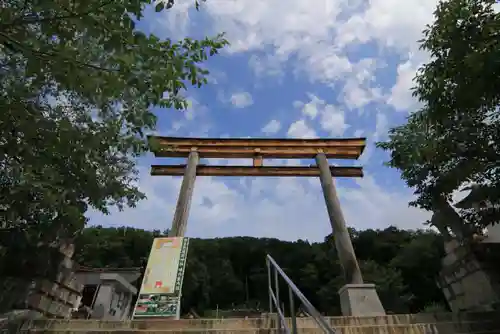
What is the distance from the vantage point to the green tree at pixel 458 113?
12.3 ft

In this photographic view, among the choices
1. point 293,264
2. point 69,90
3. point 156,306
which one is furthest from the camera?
point 293,264

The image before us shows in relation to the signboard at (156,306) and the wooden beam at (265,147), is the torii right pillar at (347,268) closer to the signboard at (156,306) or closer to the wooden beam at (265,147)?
the wooden beam at (265,147)

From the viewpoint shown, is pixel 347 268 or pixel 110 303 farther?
pixel 110 303

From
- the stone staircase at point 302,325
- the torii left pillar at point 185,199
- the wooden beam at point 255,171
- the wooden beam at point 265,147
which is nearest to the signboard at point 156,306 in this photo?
the stone staircase at point 302,325

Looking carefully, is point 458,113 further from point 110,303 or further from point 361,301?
point 110,303

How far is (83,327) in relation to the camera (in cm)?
364

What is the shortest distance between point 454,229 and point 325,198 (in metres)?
3.21

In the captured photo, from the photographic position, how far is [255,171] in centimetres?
889

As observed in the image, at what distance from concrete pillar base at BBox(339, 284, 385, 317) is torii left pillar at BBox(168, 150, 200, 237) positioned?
135 inches

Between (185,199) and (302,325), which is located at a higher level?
(185,199)

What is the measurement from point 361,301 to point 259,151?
478 cm

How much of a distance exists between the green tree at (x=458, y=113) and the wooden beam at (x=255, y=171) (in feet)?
10.6

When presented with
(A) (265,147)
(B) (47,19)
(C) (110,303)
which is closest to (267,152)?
(A) (265,147)

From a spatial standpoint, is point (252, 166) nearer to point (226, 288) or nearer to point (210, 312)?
point (210, 312)
